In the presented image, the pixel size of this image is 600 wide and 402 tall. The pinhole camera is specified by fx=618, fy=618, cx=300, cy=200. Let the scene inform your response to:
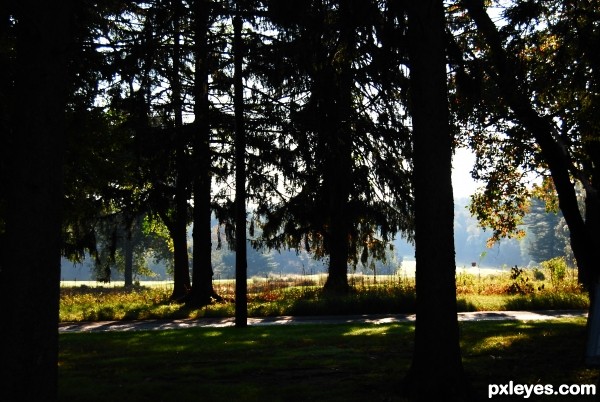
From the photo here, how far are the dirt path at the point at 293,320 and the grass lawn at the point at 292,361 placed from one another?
6.69 ft

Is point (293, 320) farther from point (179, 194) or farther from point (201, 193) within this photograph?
point (201, 193)

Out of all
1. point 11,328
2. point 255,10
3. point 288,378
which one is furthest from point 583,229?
point 11,328

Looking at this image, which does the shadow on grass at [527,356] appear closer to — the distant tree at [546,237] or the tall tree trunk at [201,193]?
the tall tree trunk at [201,193]

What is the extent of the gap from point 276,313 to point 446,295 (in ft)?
40.5

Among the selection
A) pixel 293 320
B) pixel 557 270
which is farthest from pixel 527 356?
pixel 557 270

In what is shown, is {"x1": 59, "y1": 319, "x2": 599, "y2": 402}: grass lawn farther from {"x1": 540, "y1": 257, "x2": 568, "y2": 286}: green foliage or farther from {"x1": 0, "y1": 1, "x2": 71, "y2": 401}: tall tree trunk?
{"x1": 540, "y1": 257, "x2": 568, "y2": 286}: green foliage

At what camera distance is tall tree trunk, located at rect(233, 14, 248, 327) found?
51.4 ft

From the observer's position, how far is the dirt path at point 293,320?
16.4 metres

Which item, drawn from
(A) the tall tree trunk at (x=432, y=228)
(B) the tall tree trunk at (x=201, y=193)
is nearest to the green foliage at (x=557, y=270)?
(B) the tall tree trunk at (x=201, y=193)

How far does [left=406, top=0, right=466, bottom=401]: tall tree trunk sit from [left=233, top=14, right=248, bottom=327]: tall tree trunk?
8491 mm

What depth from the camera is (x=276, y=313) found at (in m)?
19.4

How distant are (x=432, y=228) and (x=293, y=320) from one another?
10300 mm

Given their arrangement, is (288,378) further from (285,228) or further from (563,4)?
(285,228)

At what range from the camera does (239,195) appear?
637 inches
